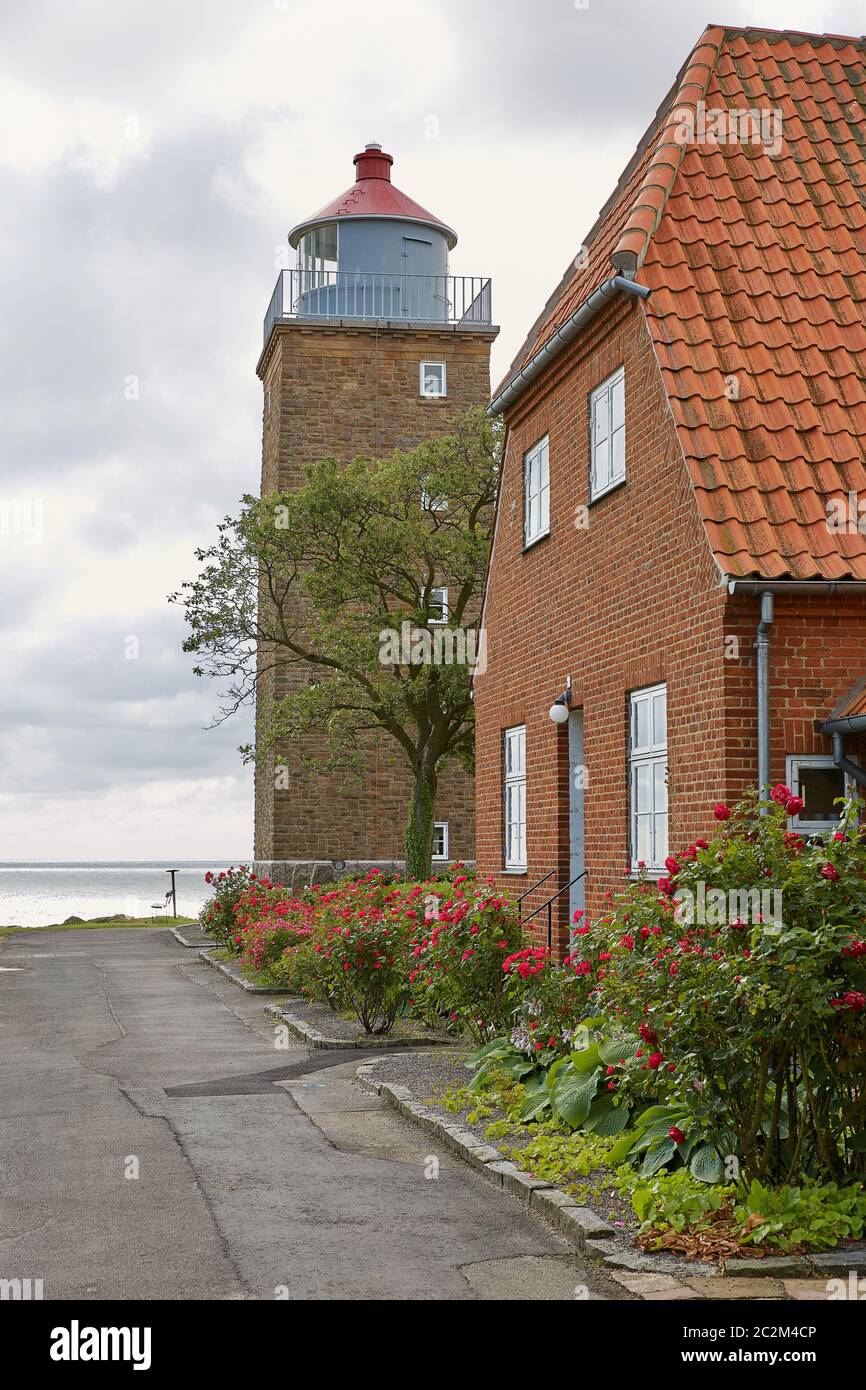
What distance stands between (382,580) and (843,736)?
19.5m

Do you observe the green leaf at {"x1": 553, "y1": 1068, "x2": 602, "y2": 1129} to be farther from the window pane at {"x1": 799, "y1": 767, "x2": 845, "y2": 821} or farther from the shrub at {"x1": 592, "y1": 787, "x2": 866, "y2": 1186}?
the window pane at {"x1": 799, "y1": 767, "x2": 845, "y2": 821}

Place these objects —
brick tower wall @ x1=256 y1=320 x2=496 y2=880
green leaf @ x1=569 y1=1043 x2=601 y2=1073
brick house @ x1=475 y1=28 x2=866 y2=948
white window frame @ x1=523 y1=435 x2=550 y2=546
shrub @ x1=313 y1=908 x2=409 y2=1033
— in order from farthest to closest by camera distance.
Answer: brick tower wall @ x1=256 y1=320 x2=496 y2=880 < white window frame @ x1=523 y1=435 x2=550 y2=546 < shrub @ x1=313 y1=908 x2=409 y2=1033 < brick house @ x1=475 y1=28 x2=866 y2=948 < green leaf @ x1=569 y1=1043 x2=601 y2=1073

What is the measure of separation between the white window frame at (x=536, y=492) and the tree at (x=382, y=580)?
10625 mm

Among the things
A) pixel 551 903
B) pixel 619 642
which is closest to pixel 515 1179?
pixel 619 642

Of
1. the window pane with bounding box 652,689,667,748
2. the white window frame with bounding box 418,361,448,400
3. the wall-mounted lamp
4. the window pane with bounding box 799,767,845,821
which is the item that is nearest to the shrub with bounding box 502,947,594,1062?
the window pane with bounding box 799,767,845,821

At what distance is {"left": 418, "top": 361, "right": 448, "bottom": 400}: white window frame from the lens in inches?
1410

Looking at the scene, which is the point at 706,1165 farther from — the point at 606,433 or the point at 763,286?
the point at 606,433

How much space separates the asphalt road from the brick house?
350 centimetres

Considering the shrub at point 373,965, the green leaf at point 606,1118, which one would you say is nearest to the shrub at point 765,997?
the green leaf at point 606,1118

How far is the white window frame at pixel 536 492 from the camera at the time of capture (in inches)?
621

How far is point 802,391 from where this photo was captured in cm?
1169

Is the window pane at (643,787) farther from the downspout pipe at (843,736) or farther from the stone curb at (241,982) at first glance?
the stone curb at (241,982)
